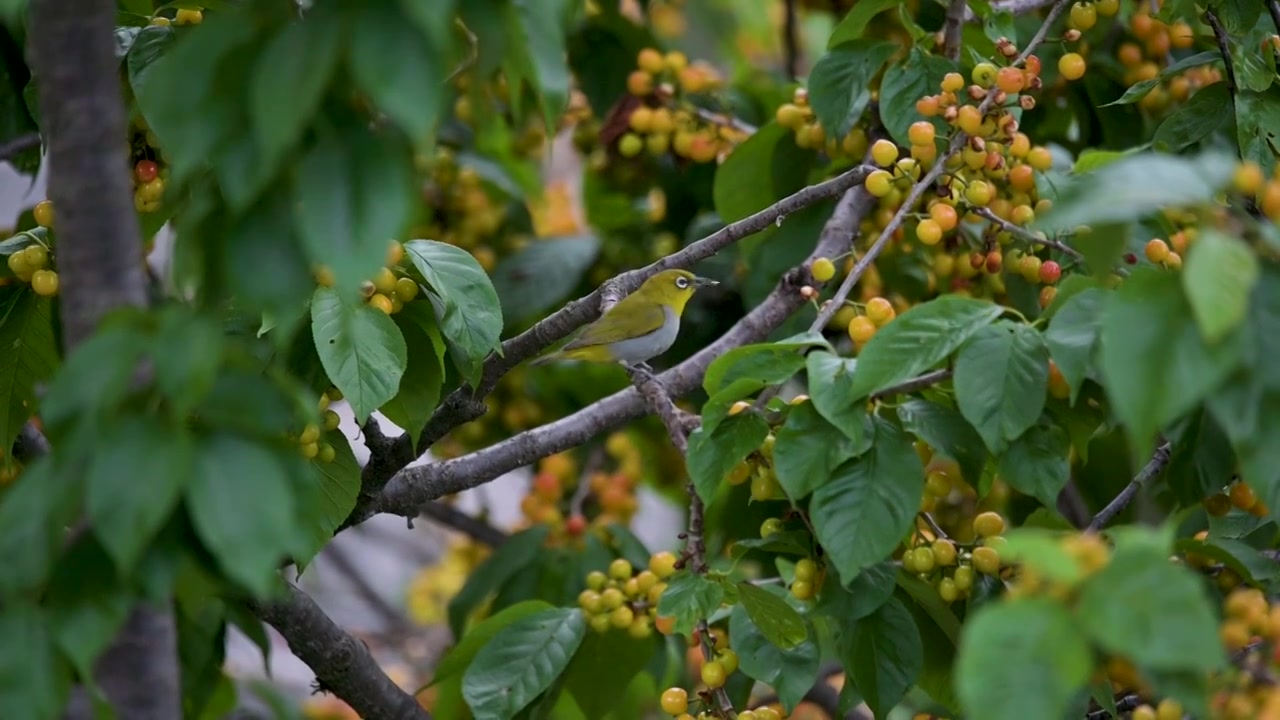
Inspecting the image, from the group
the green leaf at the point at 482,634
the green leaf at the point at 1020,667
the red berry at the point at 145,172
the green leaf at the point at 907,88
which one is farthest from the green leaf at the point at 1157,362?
the red berry at the point at 145,172

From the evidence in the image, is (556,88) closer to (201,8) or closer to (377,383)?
(377,383)

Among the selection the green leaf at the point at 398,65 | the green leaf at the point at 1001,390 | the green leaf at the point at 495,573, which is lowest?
the green leaf at the point at 495,573

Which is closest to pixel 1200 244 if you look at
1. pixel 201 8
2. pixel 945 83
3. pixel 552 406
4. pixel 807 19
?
pixel 945 83

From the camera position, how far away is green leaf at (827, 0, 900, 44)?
191cm

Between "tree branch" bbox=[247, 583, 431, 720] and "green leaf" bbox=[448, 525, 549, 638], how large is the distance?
633mm

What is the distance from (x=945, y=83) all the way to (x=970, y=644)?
3.30ft

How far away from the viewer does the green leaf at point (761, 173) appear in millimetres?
2207

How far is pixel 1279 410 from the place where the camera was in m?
0.96

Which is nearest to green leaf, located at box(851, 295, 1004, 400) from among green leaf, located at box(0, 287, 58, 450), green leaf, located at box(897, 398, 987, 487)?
green leaf, located at box(897, 398, 987, 487)

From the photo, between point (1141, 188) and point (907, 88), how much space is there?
1.07 m

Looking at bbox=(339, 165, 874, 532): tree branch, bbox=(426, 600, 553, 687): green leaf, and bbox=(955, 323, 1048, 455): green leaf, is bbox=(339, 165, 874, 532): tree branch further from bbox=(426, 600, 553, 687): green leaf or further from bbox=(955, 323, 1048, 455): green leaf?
bbox=(955, 323, 1048, 455): green leaf

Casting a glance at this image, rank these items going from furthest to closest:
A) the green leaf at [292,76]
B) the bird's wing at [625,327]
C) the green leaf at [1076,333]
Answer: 1. the bird's wing at [625,327]
2. the green leaf at [1076,333]
3. the green leaf at [292,76]

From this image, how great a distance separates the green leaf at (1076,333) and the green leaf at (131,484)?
2.55ft

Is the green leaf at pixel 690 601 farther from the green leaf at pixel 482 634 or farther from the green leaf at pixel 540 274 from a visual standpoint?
the green leaf at pixel 540 274
